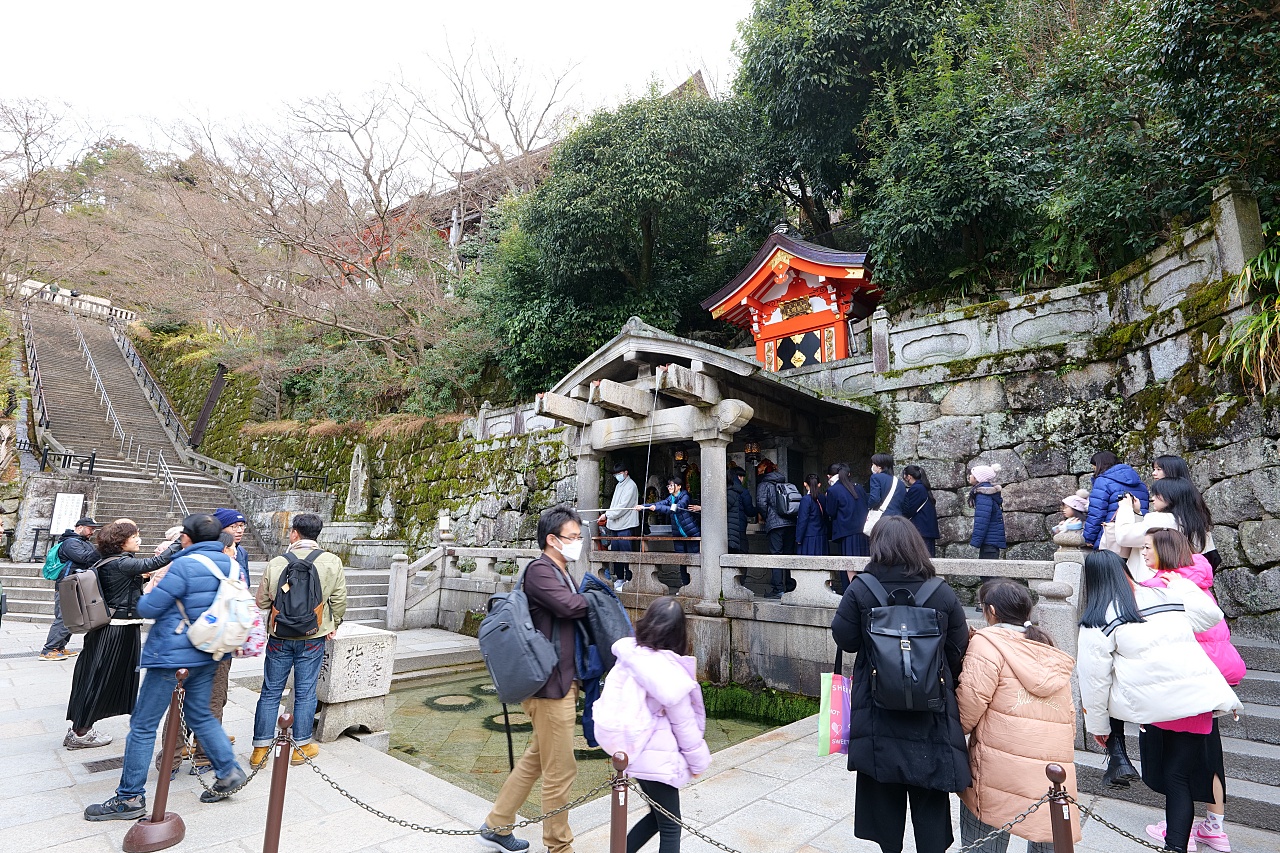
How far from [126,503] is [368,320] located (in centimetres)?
737

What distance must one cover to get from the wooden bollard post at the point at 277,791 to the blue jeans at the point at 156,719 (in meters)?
1.25

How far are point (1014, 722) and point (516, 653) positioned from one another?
217 centimetres

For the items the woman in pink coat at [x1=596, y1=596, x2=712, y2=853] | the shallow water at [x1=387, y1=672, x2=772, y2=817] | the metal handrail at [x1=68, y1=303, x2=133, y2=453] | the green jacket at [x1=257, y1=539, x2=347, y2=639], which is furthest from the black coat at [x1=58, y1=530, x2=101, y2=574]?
the metal handrail at [x1=68, y1=303, x2=133, y2=453]

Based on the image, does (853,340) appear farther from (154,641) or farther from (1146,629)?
(154,641)

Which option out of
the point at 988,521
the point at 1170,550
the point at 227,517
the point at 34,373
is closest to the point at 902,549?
the point at 1170,550

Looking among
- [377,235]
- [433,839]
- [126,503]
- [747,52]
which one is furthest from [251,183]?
[433,839]

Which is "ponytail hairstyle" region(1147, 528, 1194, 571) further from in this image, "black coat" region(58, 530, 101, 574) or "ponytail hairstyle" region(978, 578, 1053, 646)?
"black coat" region(58, 530, 101, 574)

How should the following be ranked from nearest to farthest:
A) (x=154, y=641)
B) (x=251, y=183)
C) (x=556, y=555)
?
(x=556, y=555) < (x=154, y=641) < (x=251, y=183)

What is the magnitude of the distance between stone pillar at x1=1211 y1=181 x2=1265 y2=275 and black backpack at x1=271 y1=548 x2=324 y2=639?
365 inches

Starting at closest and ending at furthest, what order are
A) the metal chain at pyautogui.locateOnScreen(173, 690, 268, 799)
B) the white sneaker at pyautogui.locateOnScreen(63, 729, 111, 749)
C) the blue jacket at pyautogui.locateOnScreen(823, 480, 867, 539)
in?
the metal chain at pyautogui.locateOnScreen(173, 690, 268, 799) → the white sneaker at pyautogui.locateOnScreen(63, 729, 111, 749) → the blue jacket at pyautogui.locateOnScreen(823, 480, 867, 539)

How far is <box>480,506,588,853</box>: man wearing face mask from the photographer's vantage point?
3.09 m

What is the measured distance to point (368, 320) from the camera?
17.7 meters

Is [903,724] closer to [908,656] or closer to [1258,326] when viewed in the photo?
[908,656]

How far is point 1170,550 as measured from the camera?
3.42 m
